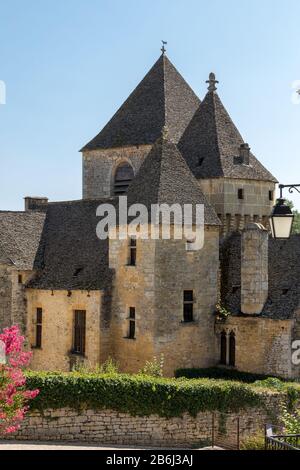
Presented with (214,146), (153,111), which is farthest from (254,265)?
(153,111)

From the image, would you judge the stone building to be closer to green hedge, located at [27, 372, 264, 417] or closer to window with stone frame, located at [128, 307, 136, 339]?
window with stone frame, located at [128, 307, 136, 339]

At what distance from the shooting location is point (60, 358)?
35781mm

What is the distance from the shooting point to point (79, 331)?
34750 millimetres

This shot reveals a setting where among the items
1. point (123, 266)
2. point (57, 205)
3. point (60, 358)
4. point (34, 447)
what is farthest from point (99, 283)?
point (34, 447)

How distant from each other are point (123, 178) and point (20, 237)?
20.2ft

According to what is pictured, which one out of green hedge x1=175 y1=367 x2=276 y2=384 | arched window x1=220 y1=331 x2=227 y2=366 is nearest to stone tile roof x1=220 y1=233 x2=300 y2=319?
arched window x1=220 y1=331 x2=227 y2=366

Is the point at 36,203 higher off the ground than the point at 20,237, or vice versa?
the point at 36,203

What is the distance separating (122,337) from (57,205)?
35.2 ft

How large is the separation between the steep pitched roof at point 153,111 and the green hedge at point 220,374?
1212cm

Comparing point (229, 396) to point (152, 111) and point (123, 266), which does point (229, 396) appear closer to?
point (123, 266)

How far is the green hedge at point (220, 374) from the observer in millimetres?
31703

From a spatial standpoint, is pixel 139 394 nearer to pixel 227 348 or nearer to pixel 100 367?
pixel 100 367

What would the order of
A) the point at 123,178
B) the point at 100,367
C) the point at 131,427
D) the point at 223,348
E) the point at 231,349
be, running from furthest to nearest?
the point at 123,178 → the point at 223,348 → the point at 231,349 → the point at 100,367 → the point at 131,427

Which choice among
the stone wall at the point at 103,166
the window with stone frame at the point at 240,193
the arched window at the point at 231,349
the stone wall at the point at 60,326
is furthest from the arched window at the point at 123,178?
the arched window at the point at 231,349
